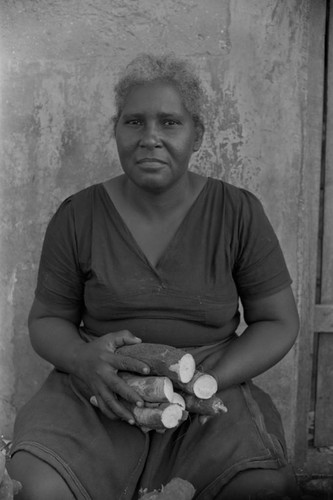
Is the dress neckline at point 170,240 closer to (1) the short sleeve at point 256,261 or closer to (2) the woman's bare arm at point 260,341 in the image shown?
(1) the short sleeve at point 256,261

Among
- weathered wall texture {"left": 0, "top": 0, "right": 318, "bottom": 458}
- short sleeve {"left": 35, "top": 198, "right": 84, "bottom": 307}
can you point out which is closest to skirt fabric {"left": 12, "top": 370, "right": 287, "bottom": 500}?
short sleeve {"left": 35, "top": 198, "right": 84, "bottom": 307}

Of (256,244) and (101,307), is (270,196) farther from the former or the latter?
(101,307)

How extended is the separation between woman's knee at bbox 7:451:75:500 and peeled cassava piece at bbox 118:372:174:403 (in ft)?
1.16

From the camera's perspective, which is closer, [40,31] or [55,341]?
[55,341]

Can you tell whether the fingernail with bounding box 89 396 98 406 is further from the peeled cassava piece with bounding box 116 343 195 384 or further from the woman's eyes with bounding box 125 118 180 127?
the woman's eyes with bounding box 125 118 180 127

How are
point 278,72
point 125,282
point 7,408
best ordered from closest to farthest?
point 125,282 < point 278,72 < point 7,408

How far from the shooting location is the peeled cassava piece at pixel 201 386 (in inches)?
95.1

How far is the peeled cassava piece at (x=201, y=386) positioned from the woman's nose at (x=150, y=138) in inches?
30.4

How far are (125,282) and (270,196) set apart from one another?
1122 mm

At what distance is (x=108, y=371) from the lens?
252 centimetres

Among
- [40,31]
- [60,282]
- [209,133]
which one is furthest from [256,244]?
[40,31]

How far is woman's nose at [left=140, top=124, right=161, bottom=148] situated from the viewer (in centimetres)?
261

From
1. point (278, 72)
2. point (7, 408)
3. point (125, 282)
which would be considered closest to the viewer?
point (125, 282)

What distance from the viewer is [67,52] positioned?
3539mm
